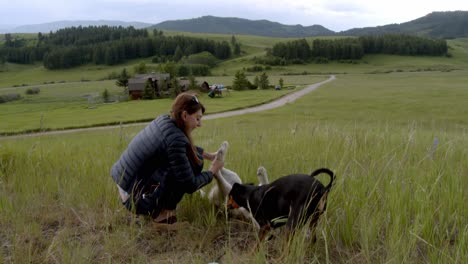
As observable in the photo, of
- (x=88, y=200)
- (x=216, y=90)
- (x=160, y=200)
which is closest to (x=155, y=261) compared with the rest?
(x=160, y=200)

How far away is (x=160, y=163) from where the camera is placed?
12.9 feet

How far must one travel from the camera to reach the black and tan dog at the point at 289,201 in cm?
285

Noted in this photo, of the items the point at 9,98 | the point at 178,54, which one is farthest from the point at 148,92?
the point at 178,54

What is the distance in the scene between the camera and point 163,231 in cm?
358

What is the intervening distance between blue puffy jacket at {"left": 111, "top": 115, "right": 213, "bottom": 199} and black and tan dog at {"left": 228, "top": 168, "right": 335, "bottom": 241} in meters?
0.63

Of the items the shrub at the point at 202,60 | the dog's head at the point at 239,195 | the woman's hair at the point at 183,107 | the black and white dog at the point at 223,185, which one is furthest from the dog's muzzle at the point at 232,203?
the shrub at the point at 202,60

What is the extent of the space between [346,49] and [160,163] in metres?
157

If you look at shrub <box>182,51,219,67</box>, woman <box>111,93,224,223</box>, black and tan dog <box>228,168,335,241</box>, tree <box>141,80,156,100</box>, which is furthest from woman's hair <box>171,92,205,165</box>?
shrub <box>182,51,219,67</box>

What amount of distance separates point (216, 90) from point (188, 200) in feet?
213

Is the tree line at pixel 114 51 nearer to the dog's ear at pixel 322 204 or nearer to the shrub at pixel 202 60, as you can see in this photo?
the shrub at pixel 202 60

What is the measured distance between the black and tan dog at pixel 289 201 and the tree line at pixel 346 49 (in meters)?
143

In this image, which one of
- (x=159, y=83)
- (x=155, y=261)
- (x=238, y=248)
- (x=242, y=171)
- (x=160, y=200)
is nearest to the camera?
(x=155, y=261)

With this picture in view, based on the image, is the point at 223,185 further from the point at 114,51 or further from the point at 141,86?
the point at 114,51

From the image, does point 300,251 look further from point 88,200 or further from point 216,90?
point 216,90
